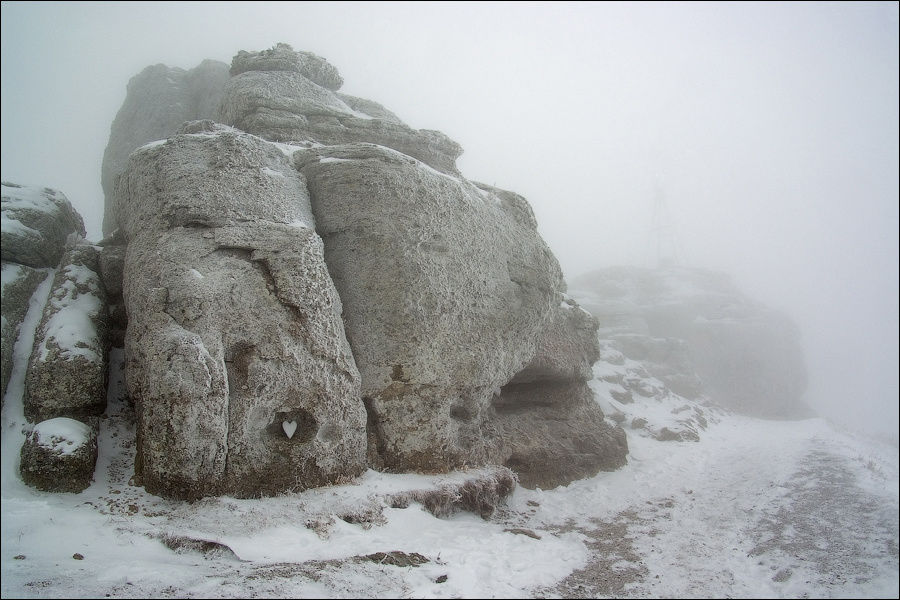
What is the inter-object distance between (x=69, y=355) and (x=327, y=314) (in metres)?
5.24

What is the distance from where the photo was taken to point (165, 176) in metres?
11.7

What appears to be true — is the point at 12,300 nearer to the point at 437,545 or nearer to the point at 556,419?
the point at 437,545

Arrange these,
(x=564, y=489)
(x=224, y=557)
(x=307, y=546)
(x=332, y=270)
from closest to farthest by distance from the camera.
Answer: (x=224, y=557)
(x=307, y=546)
(x=332, y=270)
(x=564, y=489)

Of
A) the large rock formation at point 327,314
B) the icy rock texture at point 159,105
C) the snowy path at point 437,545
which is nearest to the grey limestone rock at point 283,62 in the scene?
the large rock formation at point 327,314

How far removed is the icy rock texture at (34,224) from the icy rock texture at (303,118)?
6484 millimetres

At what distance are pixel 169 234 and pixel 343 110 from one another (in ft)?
33.9

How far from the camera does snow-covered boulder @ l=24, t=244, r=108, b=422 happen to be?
391 inches

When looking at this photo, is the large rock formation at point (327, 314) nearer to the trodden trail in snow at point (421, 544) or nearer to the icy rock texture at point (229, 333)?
the icy rock texture at point (229, 333)

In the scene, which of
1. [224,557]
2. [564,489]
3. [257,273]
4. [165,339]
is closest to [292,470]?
[224,557]

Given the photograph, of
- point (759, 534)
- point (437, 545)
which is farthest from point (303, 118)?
point (759, 534)

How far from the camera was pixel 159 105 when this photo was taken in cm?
2659

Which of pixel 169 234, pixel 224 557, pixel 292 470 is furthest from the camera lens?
pixel 169 234

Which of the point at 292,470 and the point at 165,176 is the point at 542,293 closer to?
the point at 292,470

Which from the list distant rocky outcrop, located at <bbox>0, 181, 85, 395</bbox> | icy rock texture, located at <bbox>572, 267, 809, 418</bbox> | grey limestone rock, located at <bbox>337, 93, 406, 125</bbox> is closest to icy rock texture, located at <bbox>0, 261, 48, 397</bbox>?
distant rocky outcrop, located at <bbox>0, 181, 85, 395</bbox>
